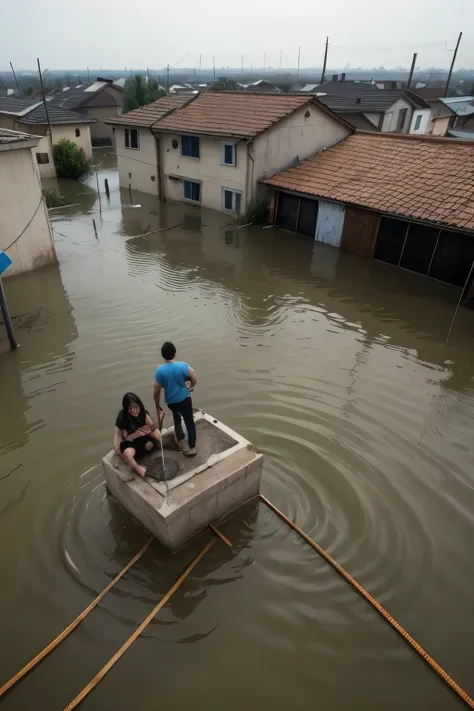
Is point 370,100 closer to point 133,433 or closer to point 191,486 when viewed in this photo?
point 133,433

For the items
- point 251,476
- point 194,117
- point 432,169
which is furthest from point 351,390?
point 194,117

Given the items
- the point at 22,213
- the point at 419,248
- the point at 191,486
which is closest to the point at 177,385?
the point at 191,486

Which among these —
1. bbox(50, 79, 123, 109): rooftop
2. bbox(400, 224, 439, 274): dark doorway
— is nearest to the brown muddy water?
bbox(400, 224, 439, 274): dark doorway

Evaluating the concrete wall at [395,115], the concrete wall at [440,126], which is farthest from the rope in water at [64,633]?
the concrete wall at [440,126]

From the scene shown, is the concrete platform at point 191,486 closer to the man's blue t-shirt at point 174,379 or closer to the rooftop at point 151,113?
the man's blue t-shirt at point 174,379

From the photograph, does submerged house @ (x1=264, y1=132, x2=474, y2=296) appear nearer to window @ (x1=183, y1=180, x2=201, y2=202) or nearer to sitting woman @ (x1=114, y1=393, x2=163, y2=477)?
window @ (x1=183, y1=180, x2=201, y2=202)

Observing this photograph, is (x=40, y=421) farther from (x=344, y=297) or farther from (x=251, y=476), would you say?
(x=344, y=297)
